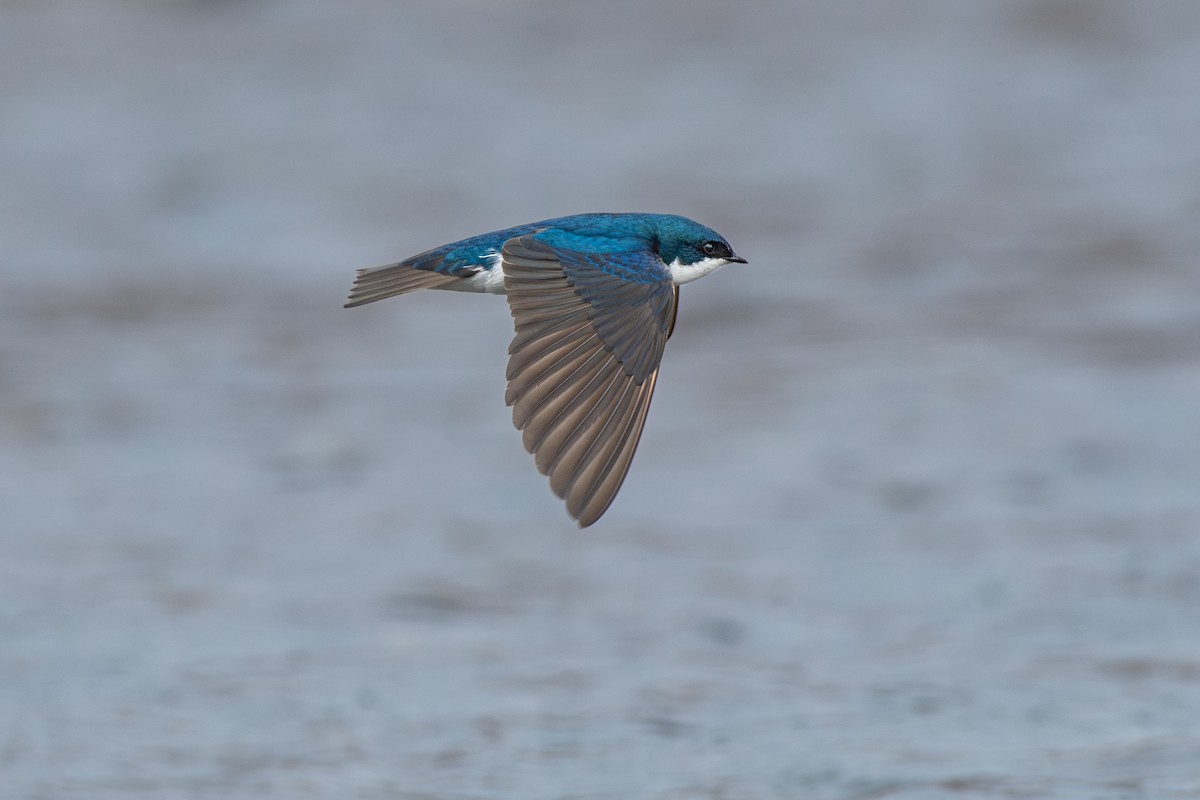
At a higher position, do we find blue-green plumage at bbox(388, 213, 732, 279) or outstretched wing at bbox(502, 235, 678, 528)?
blue-green plumage at bbox(388, 213, 732, 279)

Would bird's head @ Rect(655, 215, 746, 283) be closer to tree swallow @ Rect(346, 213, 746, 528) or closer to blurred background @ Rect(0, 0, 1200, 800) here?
tree swallow @ Rect(346, 213, 746, 528)

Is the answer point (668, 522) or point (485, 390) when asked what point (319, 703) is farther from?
point (485, 390)

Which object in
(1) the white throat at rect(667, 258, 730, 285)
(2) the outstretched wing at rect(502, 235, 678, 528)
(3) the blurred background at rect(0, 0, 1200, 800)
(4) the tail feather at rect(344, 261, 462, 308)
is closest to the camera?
(2) the outstretched wing at rect(502, 235, 678, 528)

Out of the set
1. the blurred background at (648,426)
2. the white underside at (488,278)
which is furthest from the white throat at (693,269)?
the blurred background at (648,426)

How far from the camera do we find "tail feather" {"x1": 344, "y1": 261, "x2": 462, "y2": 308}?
13.6 feet

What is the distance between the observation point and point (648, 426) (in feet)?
25.8

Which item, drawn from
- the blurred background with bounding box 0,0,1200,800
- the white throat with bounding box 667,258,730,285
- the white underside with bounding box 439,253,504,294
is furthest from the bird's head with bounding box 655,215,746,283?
the blurred background with bounding box 0,0,1200,800

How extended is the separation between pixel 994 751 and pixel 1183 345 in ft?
13.0

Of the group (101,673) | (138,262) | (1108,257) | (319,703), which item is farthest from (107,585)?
(1108,257)

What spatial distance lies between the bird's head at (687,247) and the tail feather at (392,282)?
16.1 inches

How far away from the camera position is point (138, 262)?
31.7 feet

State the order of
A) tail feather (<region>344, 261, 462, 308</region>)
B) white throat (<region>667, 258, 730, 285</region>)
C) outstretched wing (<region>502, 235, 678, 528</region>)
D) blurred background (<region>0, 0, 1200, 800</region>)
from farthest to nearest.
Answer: blurred background (<region>0, 0, 1200, 800</region>)
white throat (<region>667, 258, 730, 285</region>)
tail feather (<region>344, 261, 462, 308</region>)
outstretched wing (<region>502, 235, 678, 528</region>)

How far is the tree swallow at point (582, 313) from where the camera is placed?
348cm

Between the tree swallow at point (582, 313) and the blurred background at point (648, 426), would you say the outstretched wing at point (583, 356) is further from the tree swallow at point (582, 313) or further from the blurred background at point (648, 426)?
the blurred background at point (648, 426)
